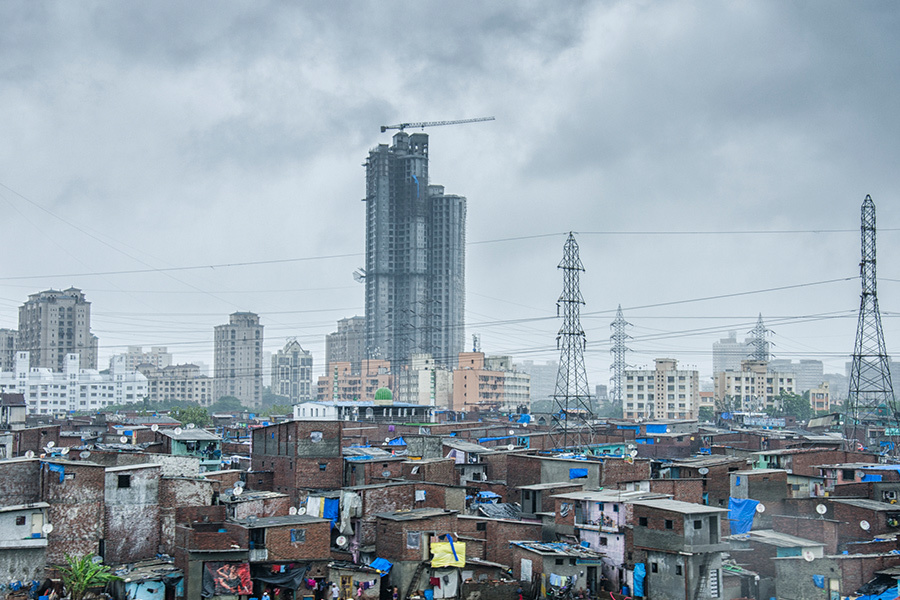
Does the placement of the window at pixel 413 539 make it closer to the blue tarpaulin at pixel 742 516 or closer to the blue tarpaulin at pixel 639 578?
the blue tarpaulin at pixel 639 578

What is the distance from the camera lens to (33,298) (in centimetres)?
16288

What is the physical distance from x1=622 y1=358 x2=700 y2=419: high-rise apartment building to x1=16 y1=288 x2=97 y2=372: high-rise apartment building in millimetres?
90561

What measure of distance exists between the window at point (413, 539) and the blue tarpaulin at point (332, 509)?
3.54 meters

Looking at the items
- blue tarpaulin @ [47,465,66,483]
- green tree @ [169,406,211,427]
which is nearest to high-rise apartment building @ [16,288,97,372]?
green tree @ [169,406,211,427]

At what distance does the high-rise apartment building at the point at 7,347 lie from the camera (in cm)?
17962

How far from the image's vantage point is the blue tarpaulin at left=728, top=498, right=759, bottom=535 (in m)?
34.5

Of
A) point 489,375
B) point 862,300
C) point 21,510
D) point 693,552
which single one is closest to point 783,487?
point 693,552

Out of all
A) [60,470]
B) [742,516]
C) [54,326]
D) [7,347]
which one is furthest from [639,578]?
[7,347]

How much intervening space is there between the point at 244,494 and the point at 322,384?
464ft

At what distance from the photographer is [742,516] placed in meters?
34.6

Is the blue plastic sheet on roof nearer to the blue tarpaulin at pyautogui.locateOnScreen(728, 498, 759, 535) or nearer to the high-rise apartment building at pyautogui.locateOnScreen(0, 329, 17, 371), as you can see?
the blue tarpaulin at pyautogui.locateOnScreen(728, 498, 759, 535)

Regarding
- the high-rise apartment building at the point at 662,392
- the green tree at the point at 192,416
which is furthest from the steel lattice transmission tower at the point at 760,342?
the green tree at the point at 192,416

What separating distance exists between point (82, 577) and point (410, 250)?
509ft

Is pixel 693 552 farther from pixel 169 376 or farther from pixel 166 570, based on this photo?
pixel 169 376
